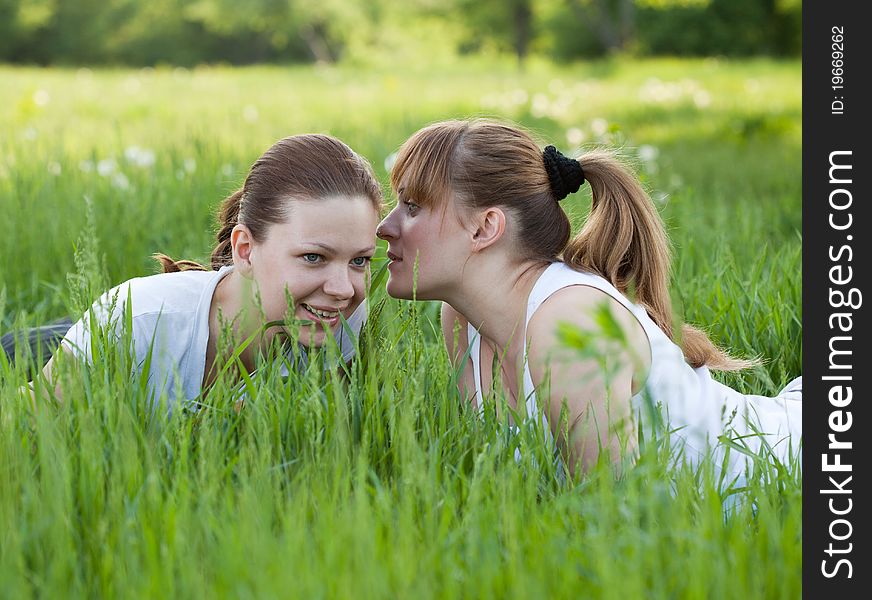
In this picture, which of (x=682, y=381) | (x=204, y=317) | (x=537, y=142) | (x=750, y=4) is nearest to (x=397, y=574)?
(x=682, y=381)

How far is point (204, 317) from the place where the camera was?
2809 millimetres

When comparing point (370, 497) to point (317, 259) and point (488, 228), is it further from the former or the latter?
point (488, 228)

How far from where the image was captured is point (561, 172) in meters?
2.79

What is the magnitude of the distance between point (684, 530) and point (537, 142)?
1.49 metres

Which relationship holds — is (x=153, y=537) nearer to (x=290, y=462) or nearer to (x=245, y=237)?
(x=290, y=462)

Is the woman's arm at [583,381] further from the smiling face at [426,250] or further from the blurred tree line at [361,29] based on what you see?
the blurred tree line at [361,29]

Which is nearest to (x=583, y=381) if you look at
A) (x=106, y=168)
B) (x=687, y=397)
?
(x=687, y=397)

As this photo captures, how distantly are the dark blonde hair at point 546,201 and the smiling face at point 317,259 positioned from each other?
0.21 metres

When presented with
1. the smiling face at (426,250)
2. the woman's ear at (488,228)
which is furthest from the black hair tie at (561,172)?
the smiling face at (426,250)

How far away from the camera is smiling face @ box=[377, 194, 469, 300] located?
2.73 meters

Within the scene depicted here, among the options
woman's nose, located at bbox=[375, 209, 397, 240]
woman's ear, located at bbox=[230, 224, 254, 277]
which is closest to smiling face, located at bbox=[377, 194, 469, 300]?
woman's nose, located at bbox=[375, 209, 397, 240]

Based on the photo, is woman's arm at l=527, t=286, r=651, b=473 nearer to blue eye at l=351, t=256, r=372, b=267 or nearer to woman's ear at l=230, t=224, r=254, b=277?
blue eye at l=351, t=256, r=372, b=267

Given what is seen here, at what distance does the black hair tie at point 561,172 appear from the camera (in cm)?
277

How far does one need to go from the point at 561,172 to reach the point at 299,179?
27.8 inches
